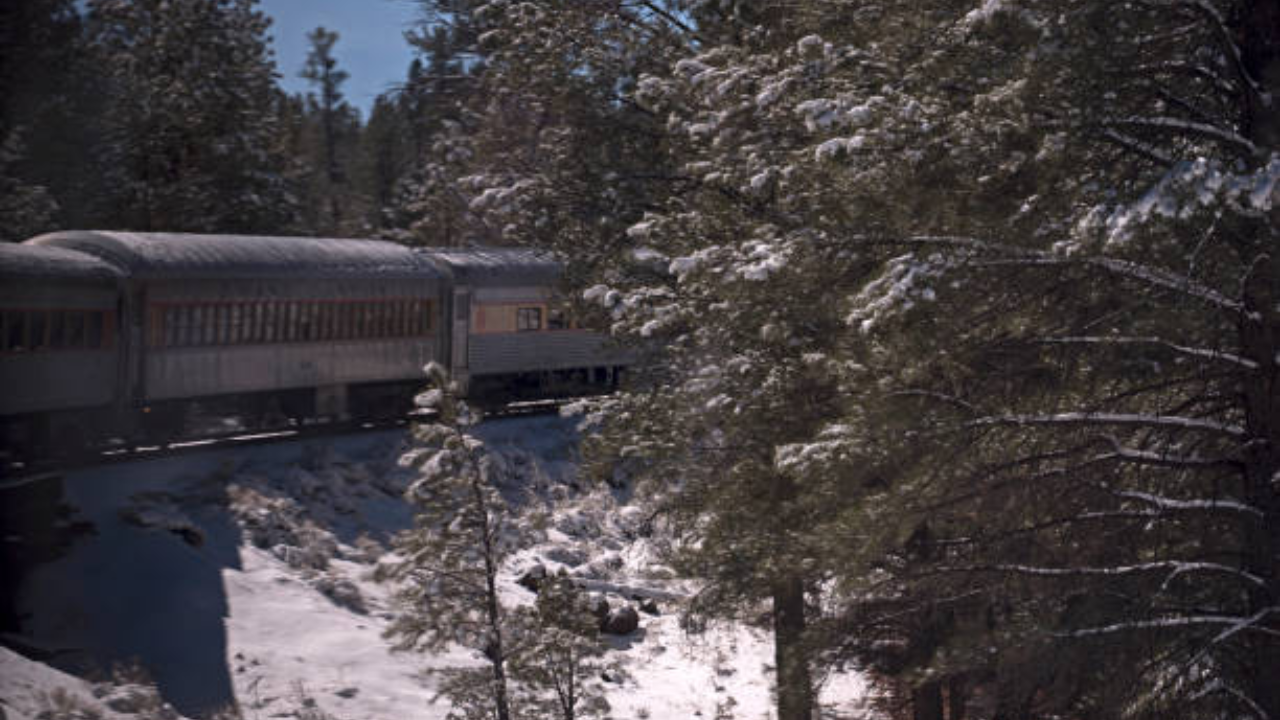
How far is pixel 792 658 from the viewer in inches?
294

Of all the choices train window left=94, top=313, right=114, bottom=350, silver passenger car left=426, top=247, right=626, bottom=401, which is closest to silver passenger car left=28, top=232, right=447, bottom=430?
train window left=94, top=313, right=114, bottom=350

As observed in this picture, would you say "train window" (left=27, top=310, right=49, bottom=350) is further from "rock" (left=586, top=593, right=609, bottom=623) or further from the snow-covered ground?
"rock" (left=586, top=593, right=609, bottom=623)

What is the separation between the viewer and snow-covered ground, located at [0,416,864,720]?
10.9 metres

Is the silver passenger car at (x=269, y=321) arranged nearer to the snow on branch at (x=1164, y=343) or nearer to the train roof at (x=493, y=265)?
the train roof at (x=493, y=265)

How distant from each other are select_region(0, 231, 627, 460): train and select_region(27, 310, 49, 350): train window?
21mm

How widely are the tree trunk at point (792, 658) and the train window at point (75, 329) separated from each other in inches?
463

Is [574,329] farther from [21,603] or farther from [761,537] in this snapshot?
[761,537]

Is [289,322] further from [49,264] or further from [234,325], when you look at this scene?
[49,264]

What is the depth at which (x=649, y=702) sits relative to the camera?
13516mm

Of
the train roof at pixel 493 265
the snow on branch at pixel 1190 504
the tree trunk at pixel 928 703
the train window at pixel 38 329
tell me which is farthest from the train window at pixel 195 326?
the snow on branch at pixel 1190 504

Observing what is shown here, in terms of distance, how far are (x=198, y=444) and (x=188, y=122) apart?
12.6 m

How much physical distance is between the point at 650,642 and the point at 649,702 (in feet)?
6.63

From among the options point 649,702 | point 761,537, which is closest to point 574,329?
point 649,702

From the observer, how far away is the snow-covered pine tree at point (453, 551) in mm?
9867
